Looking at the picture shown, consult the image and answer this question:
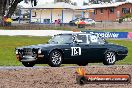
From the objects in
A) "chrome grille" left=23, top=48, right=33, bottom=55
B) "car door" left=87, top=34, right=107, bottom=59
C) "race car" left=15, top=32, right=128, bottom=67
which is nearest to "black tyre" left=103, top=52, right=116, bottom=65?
"race car" left=15, top=32, right=128, bottom=67

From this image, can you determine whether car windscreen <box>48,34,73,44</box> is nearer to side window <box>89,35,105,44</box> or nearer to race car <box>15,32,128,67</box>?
race car <box>15,32,128,67</box>

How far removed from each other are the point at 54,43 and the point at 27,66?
1404 mm

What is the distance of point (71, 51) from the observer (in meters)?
19.9

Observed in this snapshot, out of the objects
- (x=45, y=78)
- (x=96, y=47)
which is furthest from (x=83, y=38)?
(x=45, y=78)

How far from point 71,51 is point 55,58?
838 mm

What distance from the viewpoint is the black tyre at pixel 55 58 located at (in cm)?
1934

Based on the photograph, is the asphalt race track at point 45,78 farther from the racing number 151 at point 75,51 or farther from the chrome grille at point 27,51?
the racing number 151 at point 75,51

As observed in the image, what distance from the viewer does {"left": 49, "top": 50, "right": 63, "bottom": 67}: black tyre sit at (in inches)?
762

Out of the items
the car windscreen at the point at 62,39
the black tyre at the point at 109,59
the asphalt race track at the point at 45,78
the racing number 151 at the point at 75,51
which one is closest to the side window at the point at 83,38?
the car windscreen at the point at 62,39

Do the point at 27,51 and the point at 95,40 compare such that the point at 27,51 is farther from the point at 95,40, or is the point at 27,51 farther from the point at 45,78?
the point at 45,78

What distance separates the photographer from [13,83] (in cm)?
1402

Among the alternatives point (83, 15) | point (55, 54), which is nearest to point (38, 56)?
point (55, 54)

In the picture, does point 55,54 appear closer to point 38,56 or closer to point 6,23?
point 38,56

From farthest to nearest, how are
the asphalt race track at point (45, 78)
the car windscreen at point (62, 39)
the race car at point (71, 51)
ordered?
the car windscreen at point (62, 39), the race car at point (71, 51), the asphalt race track at point (45, 78)
